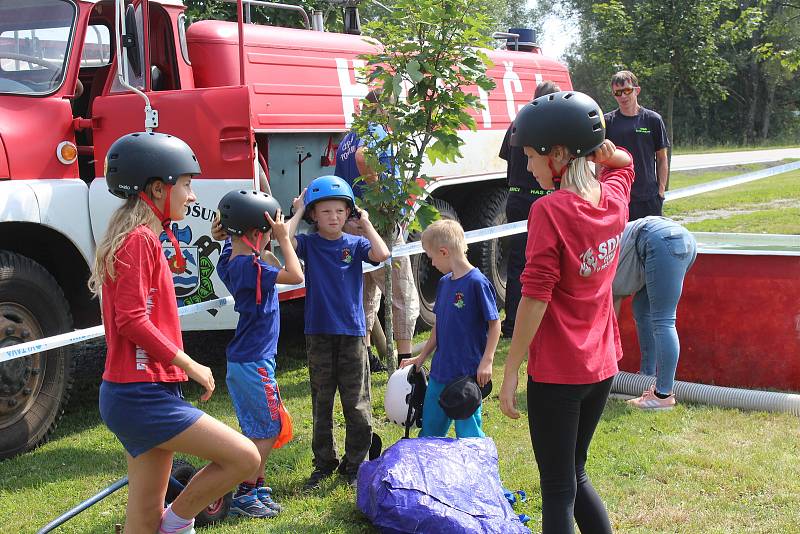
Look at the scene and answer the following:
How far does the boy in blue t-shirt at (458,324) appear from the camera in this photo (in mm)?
4383

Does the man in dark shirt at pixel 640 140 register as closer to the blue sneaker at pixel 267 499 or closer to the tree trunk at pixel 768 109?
the blue sneaker at pixel 267 499

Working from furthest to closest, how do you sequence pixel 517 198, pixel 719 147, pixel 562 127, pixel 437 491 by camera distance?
pixel 719 147
pixel 517 198
pixel 437 491
pixel 562 127

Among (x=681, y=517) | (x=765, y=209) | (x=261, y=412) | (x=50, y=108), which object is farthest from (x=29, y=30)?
(x=765, y=209)

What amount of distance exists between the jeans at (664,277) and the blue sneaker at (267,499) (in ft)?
8.74

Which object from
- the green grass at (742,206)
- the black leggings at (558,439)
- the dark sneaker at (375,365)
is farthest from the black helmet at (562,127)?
the green grass at (742,206)

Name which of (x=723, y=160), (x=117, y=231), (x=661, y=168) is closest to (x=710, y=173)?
(x=723, y=160)

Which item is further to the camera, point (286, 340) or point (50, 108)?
point (286, 340)

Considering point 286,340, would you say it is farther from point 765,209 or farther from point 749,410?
point 765,209

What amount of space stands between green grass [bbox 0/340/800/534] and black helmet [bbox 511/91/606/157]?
1900mm

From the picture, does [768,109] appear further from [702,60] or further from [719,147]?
[702,60]

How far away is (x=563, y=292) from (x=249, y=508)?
80.0 inches

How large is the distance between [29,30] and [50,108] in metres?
0.55

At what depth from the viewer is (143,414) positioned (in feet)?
10.7

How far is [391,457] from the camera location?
Result: 13.3 feet
